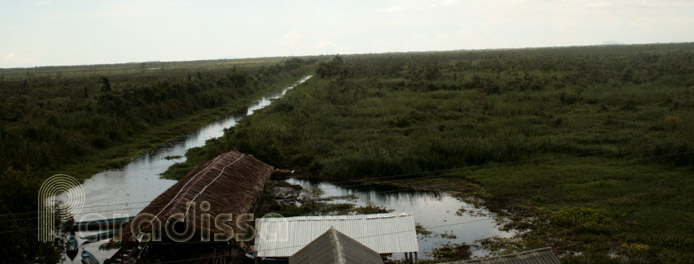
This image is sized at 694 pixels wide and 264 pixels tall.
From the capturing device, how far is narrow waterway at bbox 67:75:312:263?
66.2 ft

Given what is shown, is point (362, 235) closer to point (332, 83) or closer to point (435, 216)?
point (435, 216)

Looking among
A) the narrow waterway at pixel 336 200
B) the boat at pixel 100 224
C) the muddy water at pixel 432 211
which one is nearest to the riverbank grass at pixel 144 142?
the narrow waterway at pixel 336 200

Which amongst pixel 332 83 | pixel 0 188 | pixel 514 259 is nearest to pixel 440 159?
pixel 514 259

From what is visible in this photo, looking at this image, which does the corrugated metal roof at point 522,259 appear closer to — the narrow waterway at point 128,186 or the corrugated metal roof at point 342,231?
the corrugated metal roof at point 342,231

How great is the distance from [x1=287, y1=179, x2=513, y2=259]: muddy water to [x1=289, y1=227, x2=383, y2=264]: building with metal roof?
4558mm

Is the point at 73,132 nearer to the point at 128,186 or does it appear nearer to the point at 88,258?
the point at 128,186

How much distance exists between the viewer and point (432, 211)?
19656 mm

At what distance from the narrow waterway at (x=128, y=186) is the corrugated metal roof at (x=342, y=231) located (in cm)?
575

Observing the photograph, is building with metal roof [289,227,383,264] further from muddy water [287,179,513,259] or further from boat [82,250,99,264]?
boat [82,250,99,264]

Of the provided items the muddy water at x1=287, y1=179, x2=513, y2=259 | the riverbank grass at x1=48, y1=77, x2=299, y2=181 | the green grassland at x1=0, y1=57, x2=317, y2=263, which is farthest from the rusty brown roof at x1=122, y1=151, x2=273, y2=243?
the riverbank grass at x1=48, y1=77, x2=299, y2=181

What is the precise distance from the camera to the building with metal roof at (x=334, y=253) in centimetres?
1045

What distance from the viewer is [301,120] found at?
36.4m

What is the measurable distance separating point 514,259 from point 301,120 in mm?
26096

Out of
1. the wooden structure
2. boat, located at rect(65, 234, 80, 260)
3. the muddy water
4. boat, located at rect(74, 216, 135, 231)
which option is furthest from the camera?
boat, located at rect(74, 216, 135, 231)
